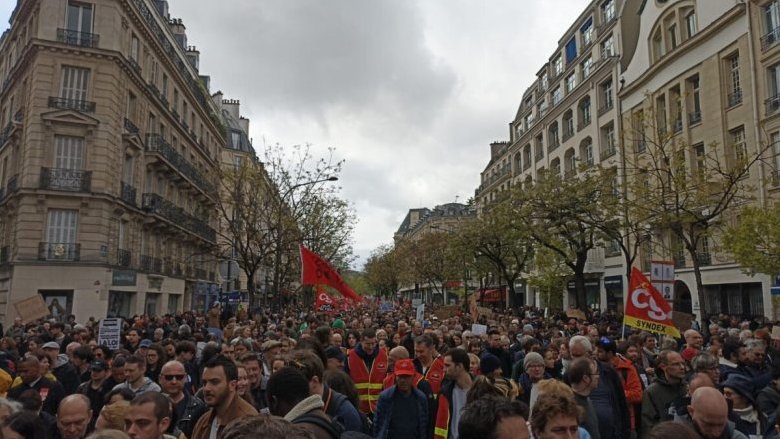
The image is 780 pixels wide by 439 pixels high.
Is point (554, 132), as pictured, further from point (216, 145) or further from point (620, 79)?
point (216, 145)

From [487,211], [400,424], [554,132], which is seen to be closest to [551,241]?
[487,211]

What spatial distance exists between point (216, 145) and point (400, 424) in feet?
151

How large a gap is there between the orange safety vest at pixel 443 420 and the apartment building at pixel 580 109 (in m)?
27.1

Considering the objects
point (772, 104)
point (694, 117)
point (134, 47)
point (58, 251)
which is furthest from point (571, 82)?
point (58, 251)

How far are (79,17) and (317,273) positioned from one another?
18.9 meters

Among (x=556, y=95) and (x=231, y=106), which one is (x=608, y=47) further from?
(x=231, y=106)

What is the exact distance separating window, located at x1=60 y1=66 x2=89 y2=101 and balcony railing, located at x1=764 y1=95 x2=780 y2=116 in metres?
29.3

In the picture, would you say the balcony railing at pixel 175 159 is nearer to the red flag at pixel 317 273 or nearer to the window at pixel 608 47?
the red flag at pixel 317 273

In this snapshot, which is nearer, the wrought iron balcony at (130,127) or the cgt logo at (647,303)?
the cgt logo at (647,303)

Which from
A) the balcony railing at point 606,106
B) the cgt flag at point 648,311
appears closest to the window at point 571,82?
the balcony railing at point 606,106

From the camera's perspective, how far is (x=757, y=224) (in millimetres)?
19078

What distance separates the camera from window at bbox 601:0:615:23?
38.2 m

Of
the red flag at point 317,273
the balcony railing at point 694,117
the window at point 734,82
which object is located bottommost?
the red flag at point 317,273

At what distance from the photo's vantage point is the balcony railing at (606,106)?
1481 inches
